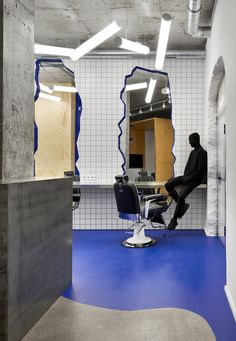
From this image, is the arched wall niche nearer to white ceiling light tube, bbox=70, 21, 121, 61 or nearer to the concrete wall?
white ceiling light tube, bbox=70, 21, 121, 61

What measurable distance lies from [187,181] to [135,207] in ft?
4.20

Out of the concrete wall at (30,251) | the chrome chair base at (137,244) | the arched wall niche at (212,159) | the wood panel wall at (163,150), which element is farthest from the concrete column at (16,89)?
the wood panel wall at (163,150)

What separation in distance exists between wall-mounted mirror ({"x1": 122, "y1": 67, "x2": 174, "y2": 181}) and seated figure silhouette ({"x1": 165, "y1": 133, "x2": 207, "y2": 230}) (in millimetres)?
1190

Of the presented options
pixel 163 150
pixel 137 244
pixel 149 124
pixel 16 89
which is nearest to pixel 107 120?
pixel 137 244

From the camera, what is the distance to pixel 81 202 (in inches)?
233

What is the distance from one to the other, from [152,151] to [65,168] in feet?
23.2

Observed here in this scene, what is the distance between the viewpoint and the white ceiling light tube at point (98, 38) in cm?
358

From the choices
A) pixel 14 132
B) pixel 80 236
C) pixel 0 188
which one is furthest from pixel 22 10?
pixel 80 236

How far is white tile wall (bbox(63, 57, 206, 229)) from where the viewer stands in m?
5.83

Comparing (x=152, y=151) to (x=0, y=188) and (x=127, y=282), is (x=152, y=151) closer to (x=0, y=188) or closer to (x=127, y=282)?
(x=127, y=282)

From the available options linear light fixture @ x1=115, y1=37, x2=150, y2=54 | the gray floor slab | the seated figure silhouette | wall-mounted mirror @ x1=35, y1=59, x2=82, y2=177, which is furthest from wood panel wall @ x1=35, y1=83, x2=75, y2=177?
the gray floor slab

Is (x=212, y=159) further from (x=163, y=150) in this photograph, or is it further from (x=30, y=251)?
(x=163, y=150)

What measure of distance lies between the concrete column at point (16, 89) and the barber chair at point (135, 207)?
5.67ft

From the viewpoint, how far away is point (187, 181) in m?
5.17
